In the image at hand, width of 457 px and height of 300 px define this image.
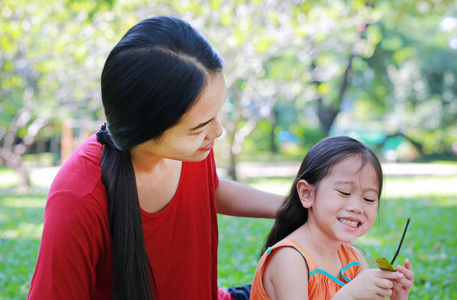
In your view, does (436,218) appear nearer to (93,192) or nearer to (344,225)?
(344,225)

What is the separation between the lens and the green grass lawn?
4168 mm

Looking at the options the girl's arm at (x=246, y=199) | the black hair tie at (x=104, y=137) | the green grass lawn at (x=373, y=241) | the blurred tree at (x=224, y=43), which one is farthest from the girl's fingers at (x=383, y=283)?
the blurred tree at (x=224, y=43)

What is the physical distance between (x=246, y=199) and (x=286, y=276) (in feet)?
1.71

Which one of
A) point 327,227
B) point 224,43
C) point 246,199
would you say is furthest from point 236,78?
point 327,227

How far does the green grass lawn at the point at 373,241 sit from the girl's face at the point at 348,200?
33 cm

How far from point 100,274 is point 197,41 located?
850 millimetres

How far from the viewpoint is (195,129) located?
1.66m

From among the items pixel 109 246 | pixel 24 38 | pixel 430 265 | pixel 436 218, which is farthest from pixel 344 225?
pixel 24 38

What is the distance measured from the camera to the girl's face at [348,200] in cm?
184

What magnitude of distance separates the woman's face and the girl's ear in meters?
0.45

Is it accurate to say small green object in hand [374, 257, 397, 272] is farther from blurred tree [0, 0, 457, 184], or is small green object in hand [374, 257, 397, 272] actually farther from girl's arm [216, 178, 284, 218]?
blurred tree [0, 0, 457, 184]

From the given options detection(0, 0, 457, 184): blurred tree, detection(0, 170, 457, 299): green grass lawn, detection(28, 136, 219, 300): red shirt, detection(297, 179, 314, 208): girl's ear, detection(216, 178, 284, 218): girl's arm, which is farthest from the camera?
detection(0, 0, 457, 184): blurred tree

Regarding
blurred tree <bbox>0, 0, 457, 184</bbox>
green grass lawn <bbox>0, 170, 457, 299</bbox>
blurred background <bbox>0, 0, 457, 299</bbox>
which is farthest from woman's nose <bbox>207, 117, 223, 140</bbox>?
blurred tree <bbox>0, 0, 457, 184</bbox>

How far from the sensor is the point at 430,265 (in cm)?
475
